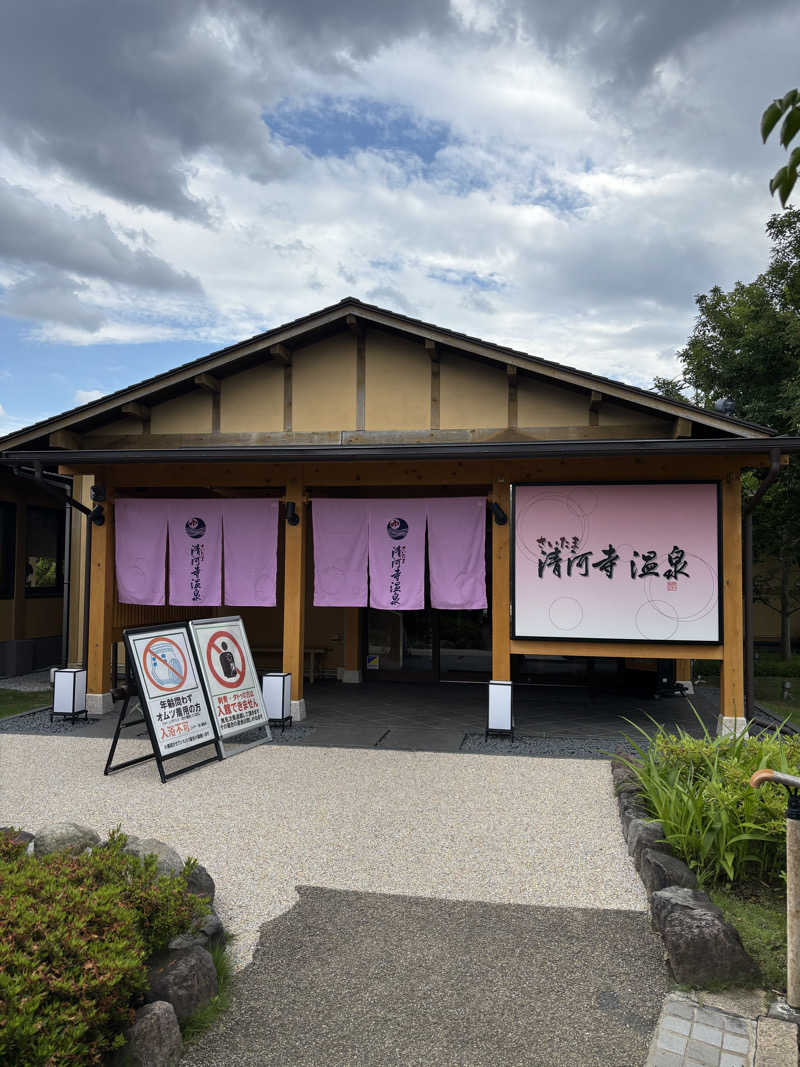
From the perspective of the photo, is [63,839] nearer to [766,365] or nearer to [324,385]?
[324,385]

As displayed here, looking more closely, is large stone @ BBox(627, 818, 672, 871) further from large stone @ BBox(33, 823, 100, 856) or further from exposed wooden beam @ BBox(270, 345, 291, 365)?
exposed wooden beam @ BBox(270, 345, 291, 365)

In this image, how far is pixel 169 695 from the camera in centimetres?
781

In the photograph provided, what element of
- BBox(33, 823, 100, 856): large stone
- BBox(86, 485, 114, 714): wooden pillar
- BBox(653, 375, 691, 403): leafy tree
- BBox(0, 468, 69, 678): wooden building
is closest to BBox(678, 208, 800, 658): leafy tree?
BBox(653, 375, 691, 403): leafy tree

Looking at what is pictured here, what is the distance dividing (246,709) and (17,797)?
2.77 metres

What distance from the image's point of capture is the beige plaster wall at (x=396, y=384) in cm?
1103

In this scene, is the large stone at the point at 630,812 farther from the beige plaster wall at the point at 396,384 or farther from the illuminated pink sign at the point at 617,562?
the beige plaster wall at the point at 396,384

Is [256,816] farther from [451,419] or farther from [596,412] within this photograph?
[596,412]

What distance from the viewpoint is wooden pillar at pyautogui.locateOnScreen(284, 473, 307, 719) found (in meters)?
9.98

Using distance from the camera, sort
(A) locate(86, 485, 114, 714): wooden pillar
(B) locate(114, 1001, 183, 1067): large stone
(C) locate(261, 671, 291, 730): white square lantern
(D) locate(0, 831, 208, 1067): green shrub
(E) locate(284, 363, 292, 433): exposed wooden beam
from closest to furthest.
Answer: (D) locate(0, 831, 208, 1067): green shrub → (B) locate(114, 1001, 183, 1067): large stone → (C) locate(261, 671, 291, 730): white square lantern → (A) locate(86, 485, 114, 714): wooden pillar → (E) locate(284, 363, 292, 433): exposed wooden beam

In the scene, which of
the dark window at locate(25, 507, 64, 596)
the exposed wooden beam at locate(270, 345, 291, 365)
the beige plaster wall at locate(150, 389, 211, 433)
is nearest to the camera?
the exposed wooden beam at locate(270, 345, 291, 365)

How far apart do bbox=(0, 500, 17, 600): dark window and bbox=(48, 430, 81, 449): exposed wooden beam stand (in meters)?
3.49

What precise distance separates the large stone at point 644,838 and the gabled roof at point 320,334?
5.89 metres

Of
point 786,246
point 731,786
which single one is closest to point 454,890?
point 731,786

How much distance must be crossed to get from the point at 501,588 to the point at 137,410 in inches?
247
